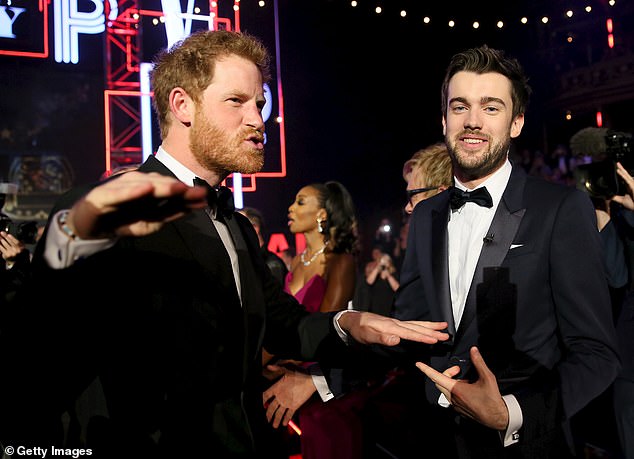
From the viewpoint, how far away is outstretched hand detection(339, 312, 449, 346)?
171 cm

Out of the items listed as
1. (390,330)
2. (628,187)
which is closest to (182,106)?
(390,330)

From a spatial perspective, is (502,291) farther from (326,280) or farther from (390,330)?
(326,280)

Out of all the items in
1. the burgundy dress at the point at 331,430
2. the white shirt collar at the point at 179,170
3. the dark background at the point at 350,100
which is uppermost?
the dark background at the point at 350,100

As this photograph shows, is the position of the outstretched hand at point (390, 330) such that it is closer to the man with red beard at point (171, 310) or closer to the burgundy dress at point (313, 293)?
the man with red beard at point (171, 310)

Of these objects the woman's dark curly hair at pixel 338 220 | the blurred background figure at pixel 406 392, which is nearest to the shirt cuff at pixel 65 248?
the blurred background figure at pixel 406 392

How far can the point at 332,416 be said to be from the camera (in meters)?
3.12

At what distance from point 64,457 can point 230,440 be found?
0.43 meters

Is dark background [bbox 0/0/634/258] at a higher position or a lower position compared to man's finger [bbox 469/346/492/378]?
higher

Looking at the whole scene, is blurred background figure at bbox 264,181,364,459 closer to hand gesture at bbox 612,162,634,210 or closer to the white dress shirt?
the white dress shirt

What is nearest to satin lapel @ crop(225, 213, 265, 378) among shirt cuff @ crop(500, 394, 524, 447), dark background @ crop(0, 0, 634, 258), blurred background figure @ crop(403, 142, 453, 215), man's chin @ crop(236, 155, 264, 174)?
man's chin @ crop(236, 155, 264, 174)

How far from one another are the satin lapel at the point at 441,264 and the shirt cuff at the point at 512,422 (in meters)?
0.35

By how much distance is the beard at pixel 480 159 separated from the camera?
2.12m

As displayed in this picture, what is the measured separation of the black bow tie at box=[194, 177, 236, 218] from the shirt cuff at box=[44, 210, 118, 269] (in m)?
0.64

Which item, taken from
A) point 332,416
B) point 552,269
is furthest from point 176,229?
point 332,416
